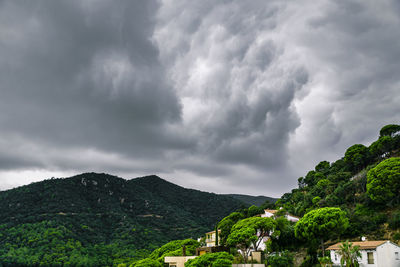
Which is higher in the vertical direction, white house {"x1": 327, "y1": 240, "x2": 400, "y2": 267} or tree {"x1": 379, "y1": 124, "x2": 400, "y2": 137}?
tree {"x1": 379, "y1": 124, "x2": 400, "y2": 137}

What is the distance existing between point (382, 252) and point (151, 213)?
398 ft

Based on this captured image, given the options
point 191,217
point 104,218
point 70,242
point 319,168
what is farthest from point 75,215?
point 319,168

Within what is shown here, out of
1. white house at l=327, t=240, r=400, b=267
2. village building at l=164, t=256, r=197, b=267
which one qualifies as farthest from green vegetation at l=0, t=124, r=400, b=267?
village building at l=164, t=256, r=197, b=267

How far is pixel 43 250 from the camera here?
10119cm

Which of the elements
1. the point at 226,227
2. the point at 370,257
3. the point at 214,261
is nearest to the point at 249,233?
the point at 214,261

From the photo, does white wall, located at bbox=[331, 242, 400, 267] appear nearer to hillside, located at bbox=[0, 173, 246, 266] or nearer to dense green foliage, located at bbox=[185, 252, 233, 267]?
dense green foliage, located at bbox=[185, 252, 233, 267]

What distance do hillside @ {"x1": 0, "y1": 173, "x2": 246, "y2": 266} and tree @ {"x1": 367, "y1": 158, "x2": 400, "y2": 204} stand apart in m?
60.3

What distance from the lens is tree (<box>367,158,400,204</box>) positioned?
51719mm

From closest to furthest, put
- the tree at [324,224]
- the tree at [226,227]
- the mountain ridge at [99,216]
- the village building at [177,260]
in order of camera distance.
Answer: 1. the tree at [324,224]
2. the village building at [177,260]
3. the tree at [226,227]
4. the mountain ridge at [99,216]

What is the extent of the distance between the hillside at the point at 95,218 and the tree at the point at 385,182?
6033 centimetres

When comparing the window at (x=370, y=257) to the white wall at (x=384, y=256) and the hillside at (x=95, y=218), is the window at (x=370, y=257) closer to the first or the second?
the white wall at (x=384, y=256)

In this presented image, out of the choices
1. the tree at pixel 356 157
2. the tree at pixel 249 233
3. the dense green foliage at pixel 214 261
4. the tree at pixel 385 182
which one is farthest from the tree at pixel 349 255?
the tree at pixel 356 157

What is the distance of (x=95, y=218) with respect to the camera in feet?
441

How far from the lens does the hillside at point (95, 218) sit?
103875mm
